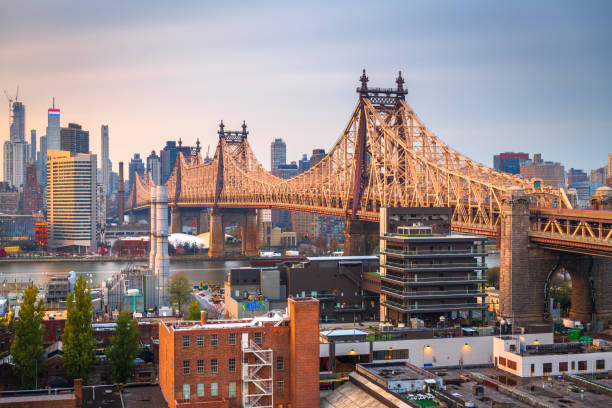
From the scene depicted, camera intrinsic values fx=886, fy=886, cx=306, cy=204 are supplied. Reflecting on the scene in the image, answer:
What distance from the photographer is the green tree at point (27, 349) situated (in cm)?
4325

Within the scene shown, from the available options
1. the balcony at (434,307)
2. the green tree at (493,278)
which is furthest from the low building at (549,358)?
the green tree at (493,278)

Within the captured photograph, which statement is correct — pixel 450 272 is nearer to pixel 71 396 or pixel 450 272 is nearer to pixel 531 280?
pixel 531 280

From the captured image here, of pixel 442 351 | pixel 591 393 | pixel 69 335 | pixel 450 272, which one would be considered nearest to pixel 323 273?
pixel 450 272

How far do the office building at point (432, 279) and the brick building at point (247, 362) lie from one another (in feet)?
47.6

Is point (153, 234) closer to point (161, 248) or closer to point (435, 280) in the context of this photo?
point (161, 248)

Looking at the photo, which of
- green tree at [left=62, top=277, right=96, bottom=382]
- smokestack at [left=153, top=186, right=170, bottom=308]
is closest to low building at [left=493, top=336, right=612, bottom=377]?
green tree at [left=62, top=277, right=96, bottom=382]

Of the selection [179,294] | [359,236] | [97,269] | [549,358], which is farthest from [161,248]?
[97,269]

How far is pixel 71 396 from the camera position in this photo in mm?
38094

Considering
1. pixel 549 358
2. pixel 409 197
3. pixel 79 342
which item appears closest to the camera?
pixel 549 358

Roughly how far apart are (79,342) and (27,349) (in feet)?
8.25

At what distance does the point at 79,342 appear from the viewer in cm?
4453

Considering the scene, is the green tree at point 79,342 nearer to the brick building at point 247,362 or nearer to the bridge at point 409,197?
the brick building at point 247,362

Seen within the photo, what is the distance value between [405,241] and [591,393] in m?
16.5

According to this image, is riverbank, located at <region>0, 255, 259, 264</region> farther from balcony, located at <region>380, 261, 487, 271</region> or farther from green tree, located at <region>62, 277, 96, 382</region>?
green tree, located at <region>62, 277, 96, 382</region>
